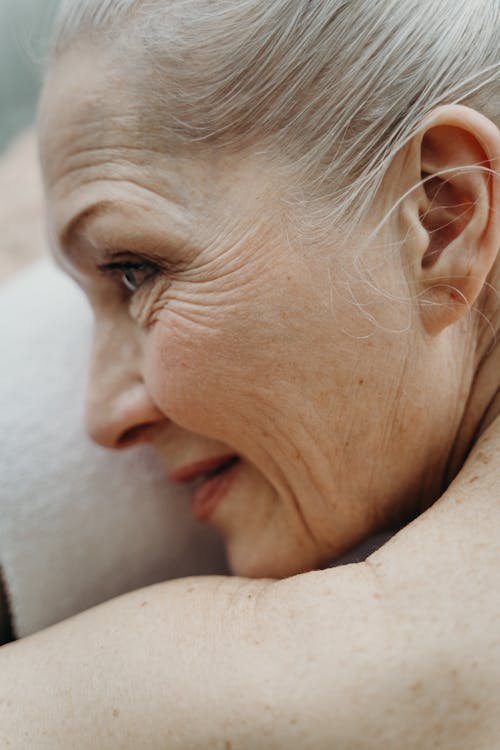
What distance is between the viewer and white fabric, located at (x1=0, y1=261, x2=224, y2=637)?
1074mm

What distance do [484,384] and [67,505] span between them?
0.52m

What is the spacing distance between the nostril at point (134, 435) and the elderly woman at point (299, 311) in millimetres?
92

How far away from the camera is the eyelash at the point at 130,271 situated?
89 centimetres

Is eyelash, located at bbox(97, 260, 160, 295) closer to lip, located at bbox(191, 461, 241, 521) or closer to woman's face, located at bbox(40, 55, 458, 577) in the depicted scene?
woman's face, located at bbox(40, 55, 458, 577)

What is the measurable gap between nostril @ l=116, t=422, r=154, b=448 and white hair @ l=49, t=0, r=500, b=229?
0.34 meters

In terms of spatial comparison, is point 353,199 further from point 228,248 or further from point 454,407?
point 454,407

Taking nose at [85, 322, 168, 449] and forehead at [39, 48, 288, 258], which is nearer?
forehead at [39, 48, 288, 258]

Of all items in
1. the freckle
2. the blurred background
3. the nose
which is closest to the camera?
the freckle

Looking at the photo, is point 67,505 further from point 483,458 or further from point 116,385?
point 483,458

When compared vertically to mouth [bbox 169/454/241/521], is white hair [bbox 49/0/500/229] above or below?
above

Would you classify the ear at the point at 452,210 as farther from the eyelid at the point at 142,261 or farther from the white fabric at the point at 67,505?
the white fabric at the point at 67,505

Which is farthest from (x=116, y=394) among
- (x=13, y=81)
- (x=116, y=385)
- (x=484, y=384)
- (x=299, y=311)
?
(x=13, y=81)

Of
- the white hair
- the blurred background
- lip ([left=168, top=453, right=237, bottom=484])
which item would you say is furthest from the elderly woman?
the blurred background

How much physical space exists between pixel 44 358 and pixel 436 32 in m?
0.64
